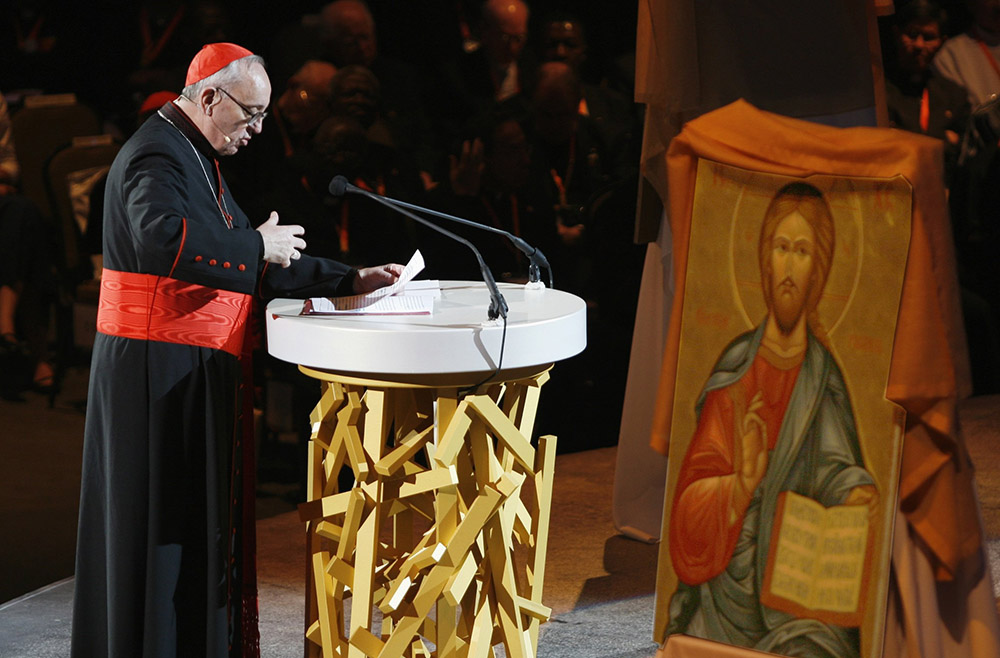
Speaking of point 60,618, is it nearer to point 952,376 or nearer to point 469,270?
point 469,270

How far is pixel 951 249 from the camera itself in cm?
228

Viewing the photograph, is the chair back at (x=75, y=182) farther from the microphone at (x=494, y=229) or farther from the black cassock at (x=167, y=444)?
the microphone at (x=494, y=229)

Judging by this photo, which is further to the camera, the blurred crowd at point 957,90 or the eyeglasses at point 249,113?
the blurred crowd at point 957,90

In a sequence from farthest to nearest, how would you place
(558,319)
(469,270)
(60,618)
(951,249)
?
(469,270), (60,618), (558,319), (951,249)

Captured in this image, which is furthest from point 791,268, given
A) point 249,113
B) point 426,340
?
point 249,113

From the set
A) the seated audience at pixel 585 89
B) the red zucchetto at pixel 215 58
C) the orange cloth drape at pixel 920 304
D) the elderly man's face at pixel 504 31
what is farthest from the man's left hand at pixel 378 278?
the seated audience at pixel 585 89

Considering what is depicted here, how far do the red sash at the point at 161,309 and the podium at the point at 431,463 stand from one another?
0.43ft

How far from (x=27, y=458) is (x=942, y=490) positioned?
2.78 meters

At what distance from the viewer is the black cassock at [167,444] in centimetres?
251

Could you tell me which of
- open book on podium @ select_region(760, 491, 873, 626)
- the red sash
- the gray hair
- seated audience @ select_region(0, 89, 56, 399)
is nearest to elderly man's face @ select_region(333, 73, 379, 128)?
seated audience @ select_region(0, 89, 56, 399)

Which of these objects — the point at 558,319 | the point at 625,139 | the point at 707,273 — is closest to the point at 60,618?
the point at 558,319

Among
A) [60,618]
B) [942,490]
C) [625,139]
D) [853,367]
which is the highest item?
[625,139]

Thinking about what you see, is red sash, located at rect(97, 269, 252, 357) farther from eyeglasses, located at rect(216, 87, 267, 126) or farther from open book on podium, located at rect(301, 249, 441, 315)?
eyeglasses, located at rect(216, 87, 267, 126)

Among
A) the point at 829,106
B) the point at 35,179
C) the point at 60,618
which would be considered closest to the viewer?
the point at 829,106
